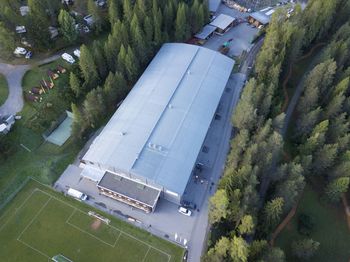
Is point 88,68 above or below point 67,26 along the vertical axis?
below

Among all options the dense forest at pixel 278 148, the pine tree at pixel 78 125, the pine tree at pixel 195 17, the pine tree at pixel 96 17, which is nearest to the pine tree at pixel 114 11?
the pine tree at pixel 96 17

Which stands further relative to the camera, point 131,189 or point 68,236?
point 131,189

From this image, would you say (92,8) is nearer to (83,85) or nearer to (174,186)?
(83,85)

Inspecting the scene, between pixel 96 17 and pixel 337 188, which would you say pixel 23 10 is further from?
pixel 337 188

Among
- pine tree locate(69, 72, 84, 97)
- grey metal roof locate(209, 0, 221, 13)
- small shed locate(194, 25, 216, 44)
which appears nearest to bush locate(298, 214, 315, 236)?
pine tree locate(69, 72, 84, 97)

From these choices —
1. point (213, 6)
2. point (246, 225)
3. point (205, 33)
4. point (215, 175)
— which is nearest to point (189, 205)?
point (215, 175)

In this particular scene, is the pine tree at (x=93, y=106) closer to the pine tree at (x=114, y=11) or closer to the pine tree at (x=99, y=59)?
the pine tree at (x=99, y=59)

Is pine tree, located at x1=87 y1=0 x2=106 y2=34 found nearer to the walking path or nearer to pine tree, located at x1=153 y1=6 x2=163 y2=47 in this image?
the walking path
